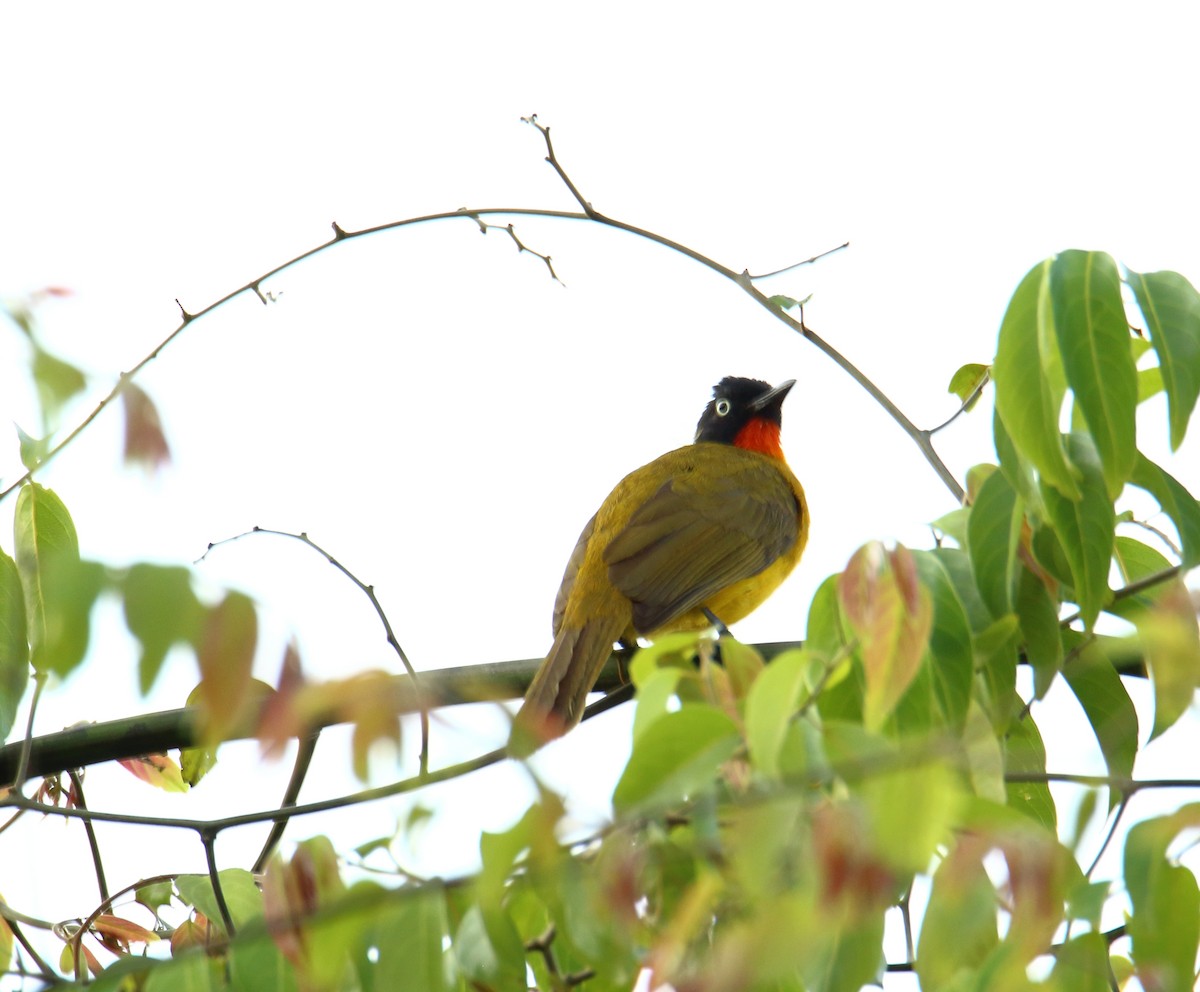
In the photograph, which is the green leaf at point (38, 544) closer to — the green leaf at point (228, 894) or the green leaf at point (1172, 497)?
the green leaf at point (228, 894)

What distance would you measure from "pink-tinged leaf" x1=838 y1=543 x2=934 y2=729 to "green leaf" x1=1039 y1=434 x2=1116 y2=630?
1.62ft

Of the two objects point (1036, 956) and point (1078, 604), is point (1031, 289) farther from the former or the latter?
point (1036, 956)

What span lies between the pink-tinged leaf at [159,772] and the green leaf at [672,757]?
252 centimetres

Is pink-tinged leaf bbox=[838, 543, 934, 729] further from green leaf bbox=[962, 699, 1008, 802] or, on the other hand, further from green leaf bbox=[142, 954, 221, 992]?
green leaf bbox=[142, 954, 221, 992]

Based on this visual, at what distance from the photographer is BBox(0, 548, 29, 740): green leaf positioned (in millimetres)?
2375

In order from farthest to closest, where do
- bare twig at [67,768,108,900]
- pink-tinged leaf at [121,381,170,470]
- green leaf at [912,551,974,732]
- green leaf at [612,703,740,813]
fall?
bare twig at [67,768,108,900]
green leaf at [912,551,974,732]
pink-tinged leaf at [121,381,170,470]
green leaf at [612,703,740,813]

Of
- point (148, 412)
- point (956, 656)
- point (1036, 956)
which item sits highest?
point (148, 412)

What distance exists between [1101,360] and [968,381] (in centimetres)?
101

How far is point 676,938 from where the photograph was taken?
4.54 ft

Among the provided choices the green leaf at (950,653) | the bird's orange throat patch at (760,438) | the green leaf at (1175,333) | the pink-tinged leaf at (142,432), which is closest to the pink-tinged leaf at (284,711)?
the pink-tinged leaf at (142,432)

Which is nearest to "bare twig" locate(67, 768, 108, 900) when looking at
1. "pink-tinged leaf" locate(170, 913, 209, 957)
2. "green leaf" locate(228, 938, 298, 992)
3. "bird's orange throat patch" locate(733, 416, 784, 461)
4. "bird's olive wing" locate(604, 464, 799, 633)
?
"pink-tinged leaf" locate(170, 913, 209, 957)

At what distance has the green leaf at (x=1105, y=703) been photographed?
226 centimetres

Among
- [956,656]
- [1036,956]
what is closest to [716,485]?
[956,656]

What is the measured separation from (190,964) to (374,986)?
11.3 inches
